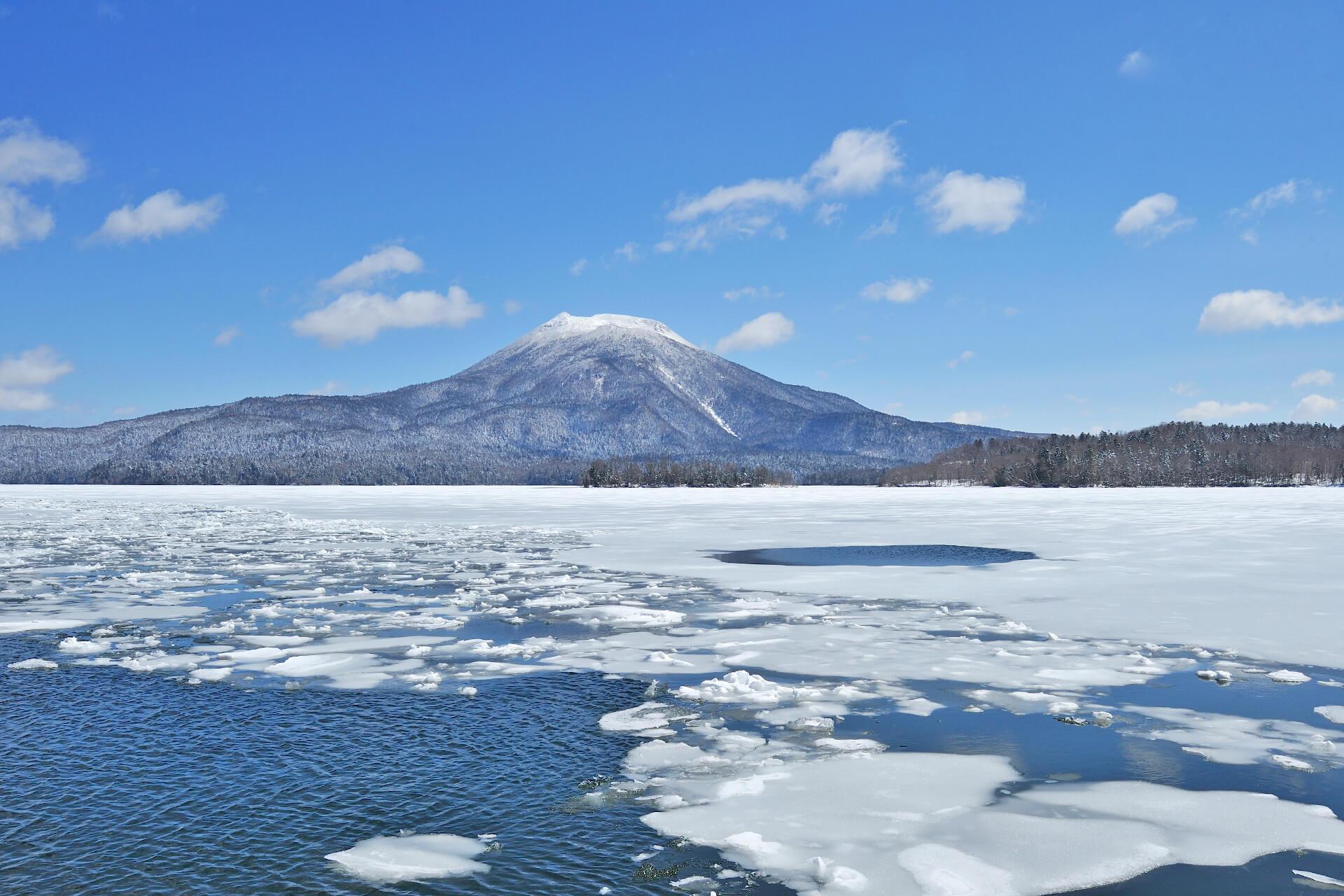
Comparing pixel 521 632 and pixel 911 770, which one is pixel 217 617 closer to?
pixel 521 632

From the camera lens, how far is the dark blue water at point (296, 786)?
600 centimetres

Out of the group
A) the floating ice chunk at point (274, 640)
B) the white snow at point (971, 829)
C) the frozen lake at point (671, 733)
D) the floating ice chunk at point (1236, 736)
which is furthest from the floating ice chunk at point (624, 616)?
the floating ice chunk at point (1236, 736)

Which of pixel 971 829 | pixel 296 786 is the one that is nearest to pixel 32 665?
pixel 296 786

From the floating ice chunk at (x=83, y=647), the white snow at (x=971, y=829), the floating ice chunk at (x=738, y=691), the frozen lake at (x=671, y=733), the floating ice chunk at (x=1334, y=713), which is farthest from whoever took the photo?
the floating ice chunk at (x=83, y=647)

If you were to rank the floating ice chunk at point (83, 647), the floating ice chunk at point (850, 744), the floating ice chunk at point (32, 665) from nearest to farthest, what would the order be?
the floating ice chunk at point (850, 744), the floating ice chunk at point (32, 665), the floating ice chunk at point (83, 647)

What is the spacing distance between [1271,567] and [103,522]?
163 feet

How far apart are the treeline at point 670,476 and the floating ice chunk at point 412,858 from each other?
5161 inches

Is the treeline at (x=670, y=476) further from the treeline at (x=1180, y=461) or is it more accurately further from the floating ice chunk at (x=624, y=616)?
the floating ice chunk at (x=624, y=616)

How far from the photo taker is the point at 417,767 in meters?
8.02

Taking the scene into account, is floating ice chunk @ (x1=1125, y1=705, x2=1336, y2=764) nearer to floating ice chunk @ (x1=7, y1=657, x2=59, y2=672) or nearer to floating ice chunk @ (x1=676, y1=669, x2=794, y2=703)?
floating ice chunk @ (x1=676, y1=669, x2=794, y2=703)

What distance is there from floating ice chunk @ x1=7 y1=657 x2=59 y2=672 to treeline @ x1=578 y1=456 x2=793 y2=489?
12519 centimetres

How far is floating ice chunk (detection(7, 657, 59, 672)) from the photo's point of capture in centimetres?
1170

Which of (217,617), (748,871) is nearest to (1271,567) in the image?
(748,871)

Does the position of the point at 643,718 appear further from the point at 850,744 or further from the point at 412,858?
the point at 412,858
